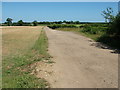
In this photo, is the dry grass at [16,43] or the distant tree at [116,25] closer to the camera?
the dry grass at [16,43]

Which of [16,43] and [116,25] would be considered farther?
[16,43]

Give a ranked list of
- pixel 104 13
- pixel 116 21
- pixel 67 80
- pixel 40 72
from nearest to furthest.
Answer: pixel 67 80 → pixel 40 72 → pixel 116 21 → pixel 104 13

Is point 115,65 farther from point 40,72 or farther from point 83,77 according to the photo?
point 40,72

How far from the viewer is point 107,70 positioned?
632 centimetres

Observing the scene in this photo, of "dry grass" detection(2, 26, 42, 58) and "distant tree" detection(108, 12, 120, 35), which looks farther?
"distant tree" detection(108, 12, 120, 35)

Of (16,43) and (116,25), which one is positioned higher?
(116,25)

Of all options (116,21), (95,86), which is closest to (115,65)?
(95,86)

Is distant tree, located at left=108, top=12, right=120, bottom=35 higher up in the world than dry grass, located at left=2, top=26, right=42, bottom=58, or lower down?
higher up

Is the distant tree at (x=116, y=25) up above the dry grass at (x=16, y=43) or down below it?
above

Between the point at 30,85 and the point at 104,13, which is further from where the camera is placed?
the point at 104,13

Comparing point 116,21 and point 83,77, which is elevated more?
point 116,21

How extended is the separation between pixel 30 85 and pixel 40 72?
1423 millimetres

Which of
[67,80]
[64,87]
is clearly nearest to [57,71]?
[67,80]

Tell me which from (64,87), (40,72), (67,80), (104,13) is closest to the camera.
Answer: (64,87)
